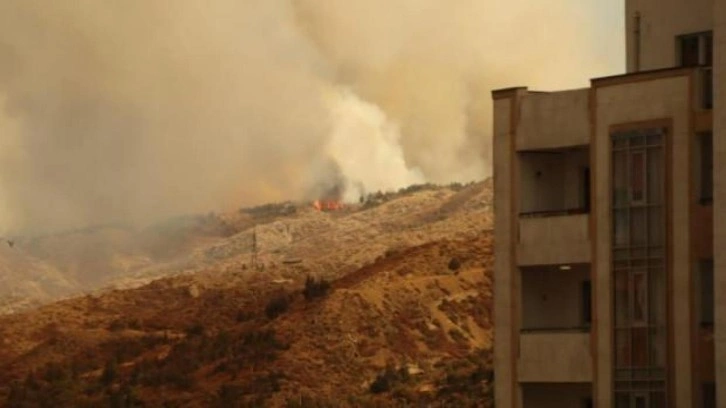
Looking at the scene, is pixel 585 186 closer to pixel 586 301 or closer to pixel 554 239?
pixel 554 239

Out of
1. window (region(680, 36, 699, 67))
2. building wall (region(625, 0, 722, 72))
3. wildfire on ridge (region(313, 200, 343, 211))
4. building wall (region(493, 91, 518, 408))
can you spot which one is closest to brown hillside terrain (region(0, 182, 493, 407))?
wildfire on ridge (region(313, 200, 343, 211))

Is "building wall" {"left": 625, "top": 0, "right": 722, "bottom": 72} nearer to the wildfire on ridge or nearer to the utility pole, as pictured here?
the utility pole

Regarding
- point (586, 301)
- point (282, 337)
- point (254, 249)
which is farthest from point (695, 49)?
point (254, 249)

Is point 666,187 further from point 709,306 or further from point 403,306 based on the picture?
point 403,306

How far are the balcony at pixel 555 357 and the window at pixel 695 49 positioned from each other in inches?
182

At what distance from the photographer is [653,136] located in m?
36.8

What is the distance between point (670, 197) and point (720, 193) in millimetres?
1483

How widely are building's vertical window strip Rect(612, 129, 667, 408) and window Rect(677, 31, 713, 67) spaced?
1.78 metres

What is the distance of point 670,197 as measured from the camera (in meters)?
36.4

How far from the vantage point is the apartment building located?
3600 centimetres

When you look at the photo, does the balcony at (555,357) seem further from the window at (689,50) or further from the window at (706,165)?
Answer: the window at (689,50)

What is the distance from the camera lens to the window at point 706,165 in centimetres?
3609

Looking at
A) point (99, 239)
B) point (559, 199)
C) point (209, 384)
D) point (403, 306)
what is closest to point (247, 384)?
point (209, 384)

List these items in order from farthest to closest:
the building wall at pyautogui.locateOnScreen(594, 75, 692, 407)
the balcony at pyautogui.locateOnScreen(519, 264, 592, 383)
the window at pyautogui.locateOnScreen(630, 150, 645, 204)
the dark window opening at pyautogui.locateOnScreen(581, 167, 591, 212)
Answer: the dark window opening at pyautogui.locateOnScreen(581, 167, 591, 212), the balcony at pyautogui.locateOnScreen(519, 264, 592, 383), the window at pyautogui.locateOnScreen(630, 150, 645, 204), the building wall at pyautogui.locateOnScreen(594, 75, 692, 407)
